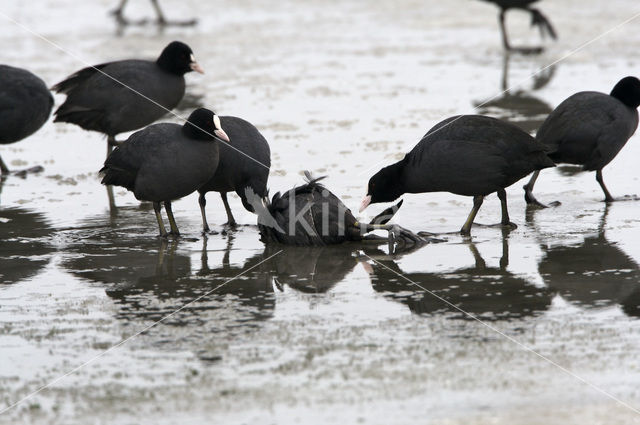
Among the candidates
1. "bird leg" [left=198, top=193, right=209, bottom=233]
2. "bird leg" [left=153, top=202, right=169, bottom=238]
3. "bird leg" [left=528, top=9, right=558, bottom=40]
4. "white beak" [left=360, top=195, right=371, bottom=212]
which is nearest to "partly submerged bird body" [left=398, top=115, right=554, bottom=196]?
"white beak" [left=360, top=195, right=371, bottom=212]

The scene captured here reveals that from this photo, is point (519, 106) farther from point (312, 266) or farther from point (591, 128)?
point (312, 266)

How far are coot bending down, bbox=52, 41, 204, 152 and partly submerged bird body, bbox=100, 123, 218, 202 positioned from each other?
204cm

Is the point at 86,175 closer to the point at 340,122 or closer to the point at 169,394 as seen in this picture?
the point at 340,122

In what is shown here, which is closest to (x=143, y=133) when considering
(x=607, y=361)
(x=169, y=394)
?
(x=169, y=394)

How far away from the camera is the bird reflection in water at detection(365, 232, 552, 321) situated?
17.3 feet

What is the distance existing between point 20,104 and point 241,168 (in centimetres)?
299

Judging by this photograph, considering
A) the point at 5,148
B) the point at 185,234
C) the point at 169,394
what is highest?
the point at 5,148

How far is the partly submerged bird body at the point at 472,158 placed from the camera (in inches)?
263

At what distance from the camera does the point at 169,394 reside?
168 inches

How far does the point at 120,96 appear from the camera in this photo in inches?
350

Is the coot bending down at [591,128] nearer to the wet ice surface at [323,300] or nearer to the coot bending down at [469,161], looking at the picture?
the wet ice surface at [323,300]

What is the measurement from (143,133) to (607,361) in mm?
3809

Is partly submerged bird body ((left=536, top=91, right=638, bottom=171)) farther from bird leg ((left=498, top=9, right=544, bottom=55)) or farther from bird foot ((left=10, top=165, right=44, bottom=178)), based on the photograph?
bird leg ((left=498, top=9, right=544, bottom=55))

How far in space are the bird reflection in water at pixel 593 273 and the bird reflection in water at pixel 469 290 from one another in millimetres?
179
